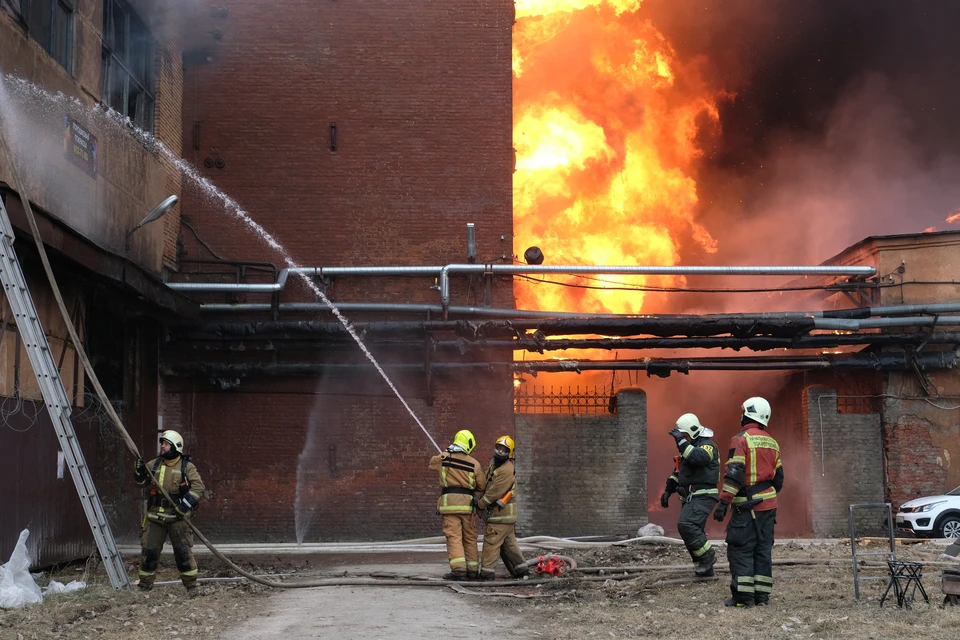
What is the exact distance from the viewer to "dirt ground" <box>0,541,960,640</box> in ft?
25.6

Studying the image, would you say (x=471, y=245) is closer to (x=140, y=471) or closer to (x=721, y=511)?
(x=140, y=471)

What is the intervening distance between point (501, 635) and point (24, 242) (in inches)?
265

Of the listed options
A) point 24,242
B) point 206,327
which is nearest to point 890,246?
point 206,327

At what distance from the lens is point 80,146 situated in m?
13.3

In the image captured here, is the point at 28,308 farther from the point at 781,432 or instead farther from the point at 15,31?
the point at 781,432

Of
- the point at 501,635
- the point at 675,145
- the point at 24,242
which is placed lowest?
the point at 501,635

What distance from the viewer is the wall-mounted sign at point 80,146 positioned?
1290 centimetres

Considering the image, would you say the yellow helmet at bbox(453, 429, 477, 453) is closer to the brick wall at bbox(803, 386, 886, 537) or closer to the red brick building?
the red brick building

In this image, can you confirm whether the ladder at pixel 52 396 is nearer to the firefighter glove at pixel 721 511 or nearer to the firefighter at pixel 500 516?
the firefighter at pixel 500 516

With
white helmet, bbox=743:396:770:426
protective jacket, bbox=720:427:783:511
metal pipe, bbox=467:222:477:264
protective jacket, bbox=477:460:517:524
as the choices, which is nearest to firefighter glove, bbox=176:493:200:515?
protective jacket, bbox=477:460:517:524

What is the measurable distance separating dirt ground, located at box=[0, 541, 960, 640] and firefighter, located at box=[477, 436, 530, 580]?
51cm

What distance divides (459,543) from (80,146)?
726cm

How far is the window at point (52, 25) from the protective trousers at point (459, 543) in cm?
752

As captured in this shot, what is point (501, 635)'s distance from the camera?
7988 millimetres
